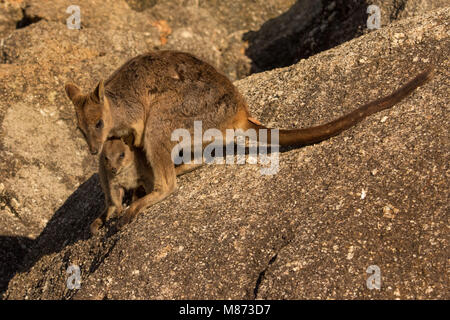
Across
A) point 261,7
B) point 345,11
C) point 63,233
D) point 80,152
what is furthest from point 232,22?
point 63,233

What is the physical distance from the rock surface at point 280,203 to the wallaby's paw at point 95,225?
0.10m

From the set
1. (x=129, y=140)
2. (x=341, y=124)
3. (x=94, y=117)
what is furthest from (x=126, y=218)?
(x=341, y=124)

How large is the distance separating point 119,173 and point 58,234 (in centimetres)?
122

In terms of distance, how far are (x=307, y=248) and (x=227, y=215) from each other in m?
0.74

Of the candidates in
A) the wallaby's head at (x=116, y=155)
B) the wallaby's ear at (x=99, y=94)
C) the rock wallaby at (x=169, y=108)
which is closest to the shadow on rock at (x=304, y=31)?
the rock wallaby at (x=169, y=108)

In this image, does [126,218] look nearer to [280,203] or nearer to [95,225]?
[95,225]

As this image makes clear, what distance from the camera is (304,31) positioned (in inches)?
303

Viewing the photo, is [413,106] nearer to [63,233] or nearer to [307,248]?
[307,248]

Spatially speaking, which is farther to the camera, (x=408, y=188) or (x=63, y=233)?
(x=63, y=233)

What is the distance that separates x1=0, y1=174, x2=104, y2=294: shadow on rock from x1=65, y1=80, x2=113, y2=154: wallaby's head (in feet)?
3.66

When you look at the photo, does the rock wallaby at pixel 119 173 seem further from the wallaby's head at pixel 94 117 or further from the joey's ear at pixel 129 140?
the wallaby's head at pixel 94 117

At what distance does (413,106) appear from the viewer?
14.5 feet

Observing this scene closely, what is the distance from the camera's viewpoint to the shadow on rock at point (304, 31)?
691cm

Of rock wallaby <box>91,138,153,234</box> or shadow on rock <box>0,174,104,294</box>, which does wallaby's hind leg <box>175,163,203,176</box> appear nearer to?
rock wallaby <box>91,138,153,234</box>
